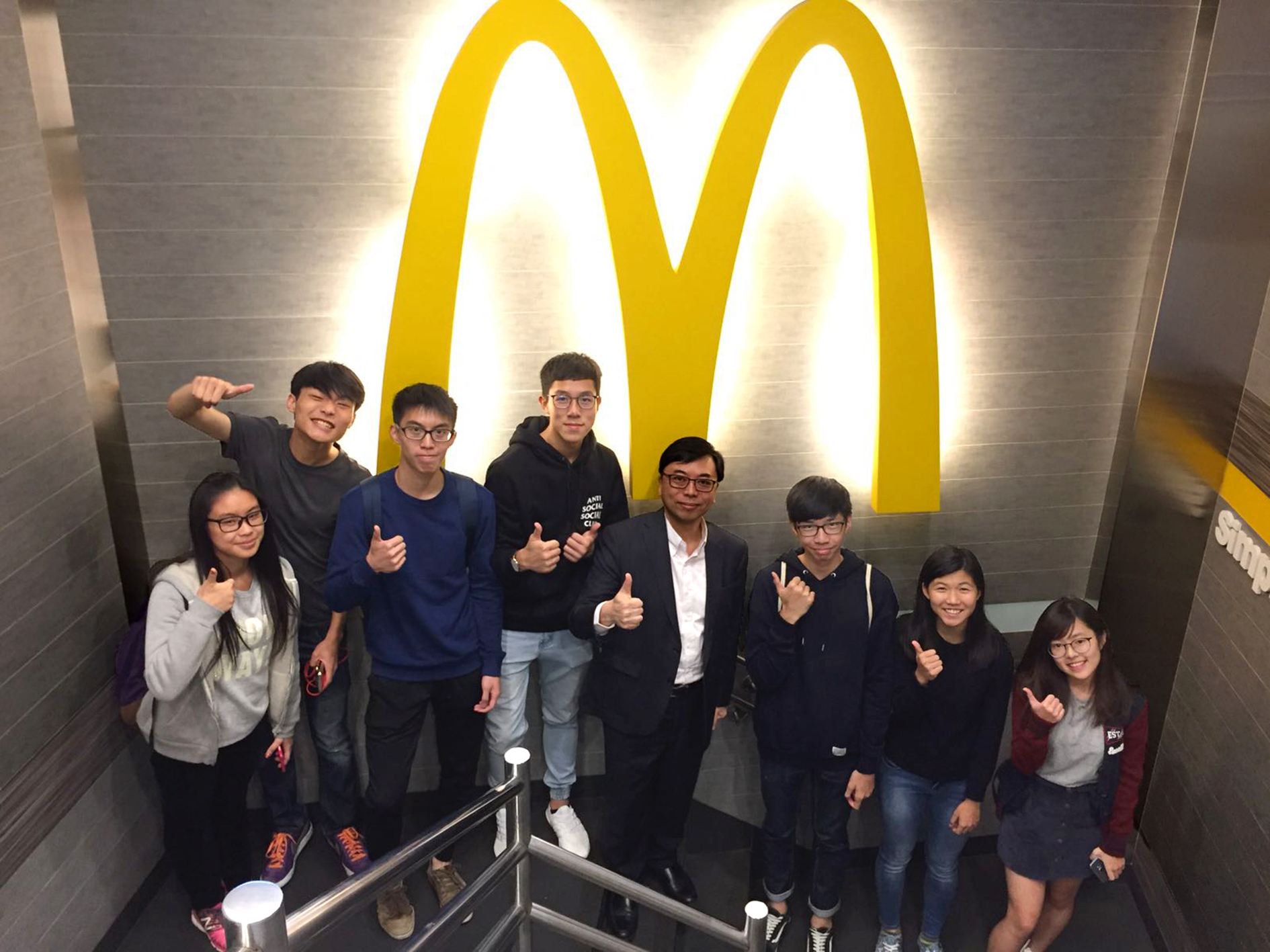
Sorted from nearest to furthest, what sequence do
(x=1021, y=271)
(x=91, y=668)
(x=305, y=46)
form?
(x=305, y=46), (x=91, y=668), (x=1021, y=271)

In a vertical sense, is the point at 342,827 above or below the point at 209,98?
below

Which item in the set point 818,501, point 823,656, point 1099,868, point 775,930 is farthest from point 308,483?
point 1099,868

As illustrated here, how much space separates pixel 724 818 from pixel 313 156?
3.15 meters

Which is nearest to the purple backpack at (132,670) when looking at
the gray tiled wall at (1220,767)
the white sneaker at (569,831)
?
the white sneaker at (569,831)

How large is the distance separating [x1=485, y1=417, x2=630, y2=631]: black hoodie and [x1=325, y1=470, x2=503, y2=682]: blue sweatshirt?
0.09 meters

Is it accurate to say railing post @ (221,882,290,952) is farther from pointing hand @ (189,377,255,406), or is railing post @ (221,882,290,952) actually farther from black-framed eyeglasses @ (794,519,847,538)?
black-framed eyeglasses @ (794,519,847,538)

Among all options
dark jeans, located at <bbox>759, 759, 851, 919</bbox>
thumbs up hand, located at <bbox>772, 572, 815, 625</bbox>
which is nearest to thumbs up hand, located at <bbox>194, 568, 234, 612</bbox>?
thumbs up hand, located at <bbox>772, 572, 815, 625</bbox>

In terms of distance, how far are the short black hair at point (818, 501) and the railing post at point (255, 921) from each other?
2.17 metres

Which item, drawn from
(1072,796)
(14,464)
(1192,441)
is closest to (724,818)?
(1072,796)

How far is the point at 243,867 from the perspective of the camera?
380cm

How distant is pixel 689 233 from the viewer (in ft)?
12.3

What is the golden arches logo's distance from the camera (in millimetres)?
3512

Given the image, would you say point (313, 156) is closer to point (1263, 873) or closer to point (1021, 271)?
point (1021, 271)

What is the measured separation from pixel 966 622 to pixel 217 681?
96.5 inches
